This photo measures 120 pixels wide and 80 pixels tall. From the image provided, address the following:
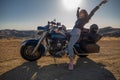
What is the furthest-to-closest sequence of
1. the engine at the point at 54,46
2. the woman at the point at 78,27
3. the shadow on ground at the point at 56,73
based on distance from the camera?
the engine at the point at 54,46, the woman at the point at 78,27, the shadow on ground at the point at 56,73

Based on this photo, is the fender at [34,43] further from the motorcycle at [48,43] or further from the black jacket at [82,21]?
the black jacket at [82,21]

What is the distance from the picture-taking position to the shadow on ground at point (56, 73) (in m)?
6.02

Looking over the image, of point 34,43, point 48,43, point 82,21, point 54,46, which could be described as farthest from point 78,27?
point 34,43

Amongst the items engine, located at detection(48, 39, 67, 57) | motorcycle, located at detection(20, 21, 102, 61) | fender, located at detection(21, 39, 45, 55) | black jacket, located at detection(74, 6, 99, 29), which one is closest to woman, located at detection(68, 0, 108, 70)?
black jacket, located at detection(74, 6, 99, 29)

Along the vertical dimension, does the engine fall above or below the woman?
below

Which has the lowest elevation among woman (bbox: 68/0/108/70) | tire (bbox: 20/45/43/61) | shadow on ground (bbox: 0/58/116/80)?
shadow on ground (bbox: 0/58/116/80)

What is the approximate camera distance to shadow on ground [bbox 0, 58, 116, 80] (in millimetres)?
6023

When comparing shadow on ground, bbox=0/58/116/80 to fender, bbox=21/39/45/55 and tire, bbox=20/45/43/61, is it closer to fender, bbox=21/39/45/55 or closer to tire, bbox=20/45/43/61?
tire, bbox=20/45/43/61

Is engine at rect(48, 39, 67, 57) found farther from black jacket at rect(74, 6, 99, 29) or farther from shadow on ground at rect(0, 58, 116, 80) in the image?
black jacket at rect(74, 6, 99, 29)

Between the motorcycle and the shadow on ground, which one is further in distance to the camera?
the motorcycle

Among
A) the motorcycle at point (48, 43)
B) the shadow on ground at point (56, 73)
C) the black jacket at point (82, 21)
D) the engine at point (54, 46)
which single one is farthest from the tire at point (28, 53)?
the black jacket at point (82, 21)

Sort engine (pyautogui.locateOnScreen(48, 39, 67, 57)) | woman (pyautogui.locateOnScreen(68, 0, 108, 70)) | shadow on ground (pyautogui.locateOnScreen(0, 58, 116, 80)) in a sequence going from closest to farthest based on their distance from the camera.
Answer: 1. shadow on ground (pyautogui.locateOnScreen(0, 58, 116, 80))
2. woman (pyautogui.locateOnScreen(68, 0, 108, 70))
3. engine (pyautogui.locateOnScreen(48, 39, 67, 57))

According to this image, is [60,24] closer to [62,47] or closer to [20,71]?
[62,47]

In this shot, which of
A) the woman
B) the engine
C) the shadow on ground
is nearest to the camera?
the shadow on ground
